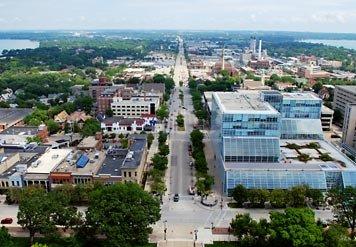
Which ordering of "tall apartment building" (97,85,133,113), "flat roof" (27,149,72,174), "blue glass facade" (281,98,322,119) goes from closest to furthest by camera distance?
"flat roof" (27,149,72,174) → "blue glass facade" (281,98,322,119) → "tall apartment building" (97,85,133,113)

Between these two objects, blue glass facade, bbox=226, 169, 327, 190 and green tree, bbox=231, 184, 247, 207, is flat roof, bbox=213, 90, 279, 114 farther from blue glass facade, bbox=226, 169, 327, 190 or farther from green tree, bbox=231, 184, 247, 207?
green tree, bbox=231, 184, 247, 207

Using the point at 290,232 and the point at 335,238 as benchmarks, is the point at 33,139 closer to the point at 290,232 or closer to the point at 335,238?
the point at 290,232

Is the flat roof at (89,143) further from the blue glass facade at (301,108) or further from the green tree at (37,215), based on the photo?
the blue glass facade at (301,108)

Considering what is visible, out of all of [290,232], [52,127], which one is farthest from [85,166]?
[290,232]

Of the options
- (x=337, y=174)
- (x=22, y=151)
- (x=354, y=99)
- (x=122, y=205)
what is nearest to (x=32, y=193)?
(x=122, y=205)

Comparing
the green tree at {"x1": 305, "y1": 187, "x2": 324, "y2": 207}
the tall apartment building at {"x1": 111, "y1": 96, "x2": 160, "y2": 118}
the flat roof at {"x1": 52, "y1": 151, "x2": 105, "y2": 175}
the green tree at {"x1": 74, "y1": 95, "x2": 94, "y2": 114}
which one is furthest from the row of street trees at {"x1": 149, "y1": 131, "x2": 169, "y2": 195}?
the green tree at {"x1": 74, "y1": 95, "x2": 94, "y2": 114}

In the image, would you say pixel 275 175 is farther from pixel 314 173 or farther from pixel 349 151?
pixel 349 151
